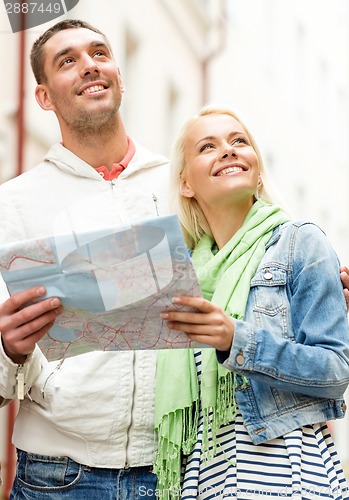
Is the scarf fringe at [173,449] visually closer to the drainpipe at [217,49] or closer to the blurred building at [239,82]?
the blurred building at [239,82]

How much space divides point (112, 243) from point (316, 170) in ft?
55.5

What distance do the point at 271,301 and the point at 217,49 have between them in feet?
36.1

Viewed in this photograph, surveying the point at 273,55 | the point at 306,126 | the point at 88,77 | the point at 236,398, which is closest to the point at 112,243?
the point at 236,398

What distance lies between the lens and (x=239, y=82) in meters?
15.0

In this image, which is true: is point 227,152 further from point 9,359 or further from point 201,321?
point 9,359

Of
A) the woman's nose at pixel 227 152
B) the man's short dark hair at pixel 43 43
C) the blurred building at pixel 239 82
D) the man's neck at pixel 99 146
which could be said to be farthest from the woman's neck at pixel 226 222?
the blurred building at pixel 239 82

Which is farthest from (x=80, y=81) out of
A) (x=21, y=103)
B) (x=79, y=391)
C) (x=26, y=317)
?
(x=21, y=103)

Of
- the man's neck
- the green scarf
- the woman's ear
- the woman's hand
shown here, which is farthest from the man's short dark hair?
the woman's hand

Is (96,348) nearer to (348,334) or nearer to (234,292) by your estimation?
(234,292)

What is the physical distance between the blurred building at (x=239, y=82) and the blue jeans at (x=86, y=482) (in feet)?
6.46

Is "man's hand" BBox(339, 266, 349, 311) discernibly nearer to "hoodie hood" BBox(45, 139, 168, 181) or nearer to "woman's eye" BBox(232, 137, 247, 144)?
"woman's eye" BBox(232, 137, 247, 144)

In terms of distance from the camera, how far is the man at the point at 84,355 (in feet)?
10.1

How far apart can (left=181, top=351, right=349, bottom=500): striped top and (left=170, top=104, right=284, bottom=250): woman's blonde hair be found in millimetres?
659

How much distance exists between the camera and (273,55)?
55.9 feet
